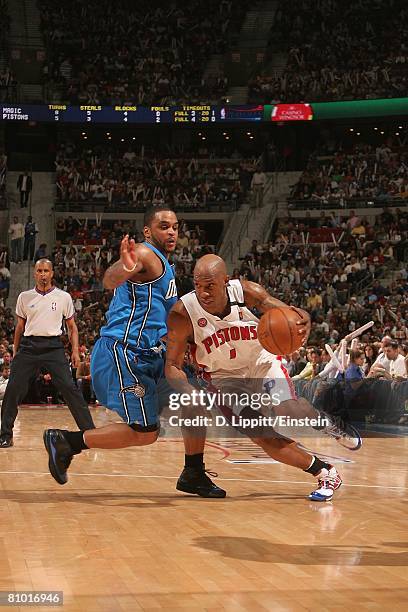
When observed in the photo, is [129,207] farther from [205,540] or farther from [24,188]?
[205,540]

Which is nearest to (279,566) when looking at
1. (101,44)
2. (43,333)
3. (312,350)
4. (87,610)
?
(87,610)

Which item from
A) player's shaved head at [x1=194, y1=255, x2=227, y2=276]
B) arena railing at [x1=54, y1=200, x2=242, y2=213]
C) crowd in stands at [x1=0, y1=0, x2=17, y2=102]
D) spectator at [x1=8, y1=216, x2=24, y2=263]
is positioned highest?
crowd in stands at [x1=0, y1=0, x2=17, y2=102]

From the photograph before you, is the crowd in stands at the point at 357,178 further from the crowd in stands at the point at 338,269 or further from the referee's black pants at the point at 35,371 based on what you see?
the referee's black pants at the point at 35,371

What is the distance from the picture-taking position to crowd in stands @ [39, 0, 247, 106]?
93.6ft

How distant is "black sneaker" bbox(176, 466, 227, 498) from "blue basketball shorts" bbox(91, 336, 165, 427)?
1.61ft

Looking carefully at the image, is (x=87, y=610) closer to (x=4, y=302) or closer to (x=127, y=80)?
(x=4, y=302)

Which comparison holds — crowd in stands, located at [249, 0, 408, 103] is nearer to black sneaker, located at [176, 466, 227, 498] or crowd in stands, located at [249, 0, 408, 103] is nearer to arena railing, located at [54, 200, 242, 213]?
arena railing, located at [54, 200, 242, 213]

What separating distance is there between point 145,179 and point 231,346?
23.5 m

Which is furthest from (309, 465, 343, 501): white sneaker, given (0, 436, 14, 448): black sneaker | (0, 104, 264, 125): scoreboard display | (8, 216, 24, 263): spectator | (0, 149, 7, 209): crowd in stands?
(0, 104, 264, 125): scoreboard display

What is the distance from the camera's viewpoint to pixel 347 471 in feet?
22.2

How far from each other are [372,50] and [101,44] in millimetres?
9170

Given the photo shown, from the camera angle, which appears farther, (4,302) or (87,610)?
(4,302)

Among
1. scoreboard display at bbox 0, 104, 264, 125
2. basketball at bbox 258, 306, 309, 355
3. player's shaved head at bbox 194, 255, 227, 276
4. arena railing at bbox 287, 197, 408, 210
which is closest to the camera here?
basketball at bbox 258, 306, 309, 355

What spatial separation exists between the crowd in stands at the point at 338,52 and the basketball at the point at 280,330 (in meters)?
23.1
